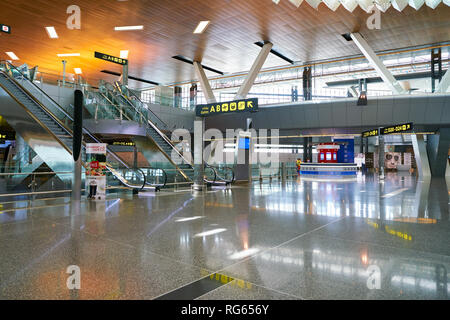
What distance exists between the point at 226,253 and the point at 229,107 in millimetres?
9937

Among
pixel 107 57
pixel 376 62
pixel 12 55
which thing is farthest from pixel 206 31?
pixel 12 55

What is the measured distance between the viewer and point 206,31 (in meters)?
19.7

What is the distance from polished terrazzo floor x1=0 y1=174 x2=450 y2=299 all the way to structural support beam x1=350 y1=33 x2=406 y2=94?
52.6ft

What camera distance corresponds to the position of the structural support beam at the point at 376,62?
20.7 meters

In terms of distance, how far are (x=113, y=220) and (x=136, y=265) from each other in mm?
3305

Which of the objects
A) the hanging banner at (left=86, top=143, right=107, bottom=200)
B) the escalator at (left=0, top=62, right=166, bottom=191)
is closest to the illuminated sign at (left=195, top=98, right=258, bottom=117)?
the escalator at (left=0, top=62, right=166, bottom=191)

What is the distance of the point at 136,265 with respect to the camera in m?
3.96

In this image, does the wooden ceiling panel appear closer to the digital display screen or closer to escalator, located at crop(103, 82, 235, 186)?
escalator, located at crop(103, 82, 235, 186)

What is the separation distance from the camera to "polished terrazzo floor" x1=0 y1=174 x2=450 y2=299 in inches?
126

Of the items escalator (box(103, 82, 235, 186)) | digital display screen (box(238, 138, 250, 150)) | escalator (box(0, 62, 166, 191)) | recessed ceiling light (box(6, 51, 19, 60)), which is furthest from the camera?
recessed ceiling light (box(6, 51, 19, 60))

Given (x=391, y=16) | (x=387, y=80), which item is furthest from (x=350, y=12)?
(x=387, y=80)

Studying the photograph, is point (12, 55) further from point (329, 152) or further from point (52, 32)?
point (329, 152)
